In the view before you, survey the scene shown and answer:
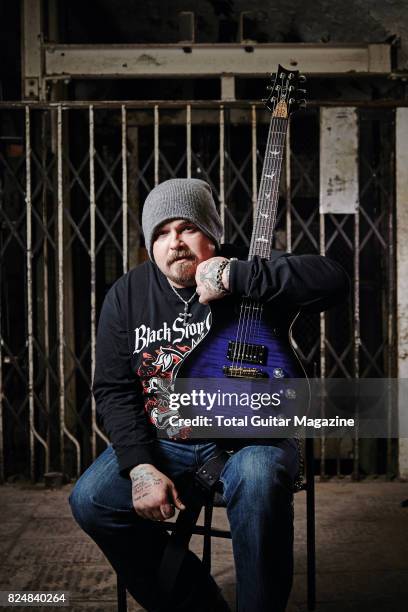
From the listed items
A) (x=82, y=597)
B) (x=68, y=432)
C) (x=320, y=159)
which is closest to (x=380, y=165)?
(x=320, y=159)

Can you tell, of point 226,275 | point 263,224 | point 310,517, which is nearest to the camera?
point 226,275

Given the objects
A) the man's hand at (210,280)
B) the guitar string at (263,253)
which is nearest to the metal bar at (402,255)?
the guitar string at (263,253)

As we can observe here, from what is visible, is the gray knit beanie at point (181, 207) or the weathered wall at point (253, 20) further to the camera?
the weathered wall at point (253, 20)

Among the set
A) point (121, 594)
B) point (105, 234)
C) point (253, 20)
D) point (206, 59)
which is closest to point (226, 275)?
point (121, 594)

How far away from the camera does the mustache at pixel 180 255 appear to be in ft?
7.19

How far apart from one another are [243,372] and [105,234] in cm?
224

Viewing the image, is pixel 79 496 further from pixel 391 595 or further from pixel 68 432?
pixel 68 432

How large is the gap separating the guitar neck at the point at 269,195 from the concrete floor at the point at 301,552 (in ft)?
4.52

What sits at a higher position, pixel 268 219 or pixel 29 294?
pixel 268 219

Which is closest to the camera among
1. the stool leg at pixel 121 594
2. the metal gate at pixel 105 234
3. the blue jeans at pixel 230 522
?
the blue jeans at pixel 230 522

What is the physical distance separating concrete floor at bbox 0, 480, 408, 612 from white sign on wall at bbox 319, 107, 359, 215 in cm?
172

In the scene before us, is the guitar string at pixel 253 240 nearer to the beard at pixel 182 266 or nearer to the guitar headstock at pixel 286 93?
the guitar headstock at pixel 286 93

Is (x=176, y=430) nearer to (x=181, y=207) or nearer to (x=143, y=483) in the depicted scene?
(x=143, y=483)

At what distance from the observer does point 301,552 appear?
3045 mm
